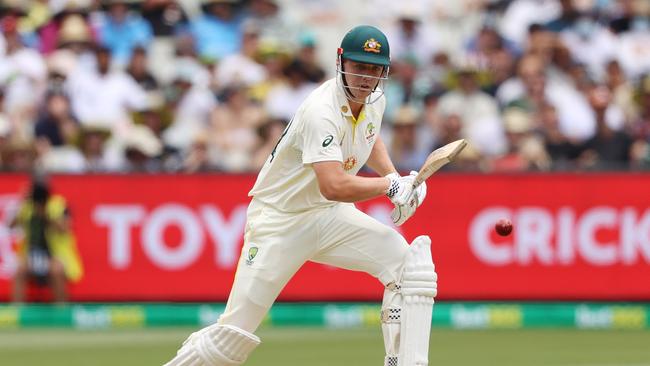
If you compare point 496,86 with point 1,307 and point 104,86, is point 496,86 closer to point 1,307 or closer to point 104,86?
point 104,86

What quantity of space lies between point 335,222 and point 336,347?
10.1ft

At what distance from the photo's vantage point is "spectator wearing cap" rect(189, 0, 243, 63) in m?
11.6

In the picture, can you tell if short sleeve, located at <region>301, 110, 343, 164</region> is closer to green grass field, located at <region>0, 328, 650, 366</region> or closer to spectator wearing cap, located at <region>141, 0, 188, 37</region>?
green grass field, located at <region>0, 328, 650, 366</region>

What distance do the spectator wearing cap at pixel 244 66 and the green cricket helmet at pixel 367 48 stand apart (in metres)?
5.80

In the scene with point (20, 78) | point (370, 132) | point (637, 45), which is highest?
point (637, 45)

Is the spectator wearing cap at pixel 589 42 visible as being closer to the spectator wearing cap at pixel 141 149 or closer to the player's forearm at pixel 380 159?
the spectator wearing cap at pixel 141 149

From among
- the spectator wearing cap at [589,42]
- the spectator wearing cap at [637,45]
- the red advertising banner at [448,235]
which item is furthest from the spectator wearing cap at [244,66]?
the spectator wearing cap at [637,45]

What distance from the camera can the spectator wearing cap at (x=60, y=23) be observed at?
1124 centimetres

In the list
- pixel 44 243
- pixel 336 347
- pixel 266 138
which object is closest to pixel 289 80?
pixel 266 138

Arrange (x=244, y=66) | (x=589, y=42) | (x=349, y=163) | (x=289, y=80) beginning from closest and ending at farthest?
(x=349, y=163), (x=289, y=80), (x=244, y=66), (x=589, y=42)

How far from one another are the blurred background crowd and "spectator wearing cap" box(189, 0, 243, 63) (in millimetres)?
12

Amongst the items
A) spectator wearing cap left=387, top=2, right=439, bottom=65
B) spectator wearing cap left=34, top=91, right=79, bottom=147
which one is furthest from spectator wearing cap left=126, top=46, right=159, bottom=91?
spectator wearing cap left=387, top=2, right=439, bottom=65

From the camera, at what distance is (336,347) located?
8.38 meters

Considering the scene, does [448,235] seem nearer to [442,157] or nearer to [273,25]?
[273,25]
